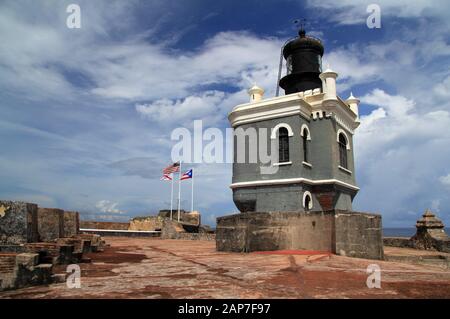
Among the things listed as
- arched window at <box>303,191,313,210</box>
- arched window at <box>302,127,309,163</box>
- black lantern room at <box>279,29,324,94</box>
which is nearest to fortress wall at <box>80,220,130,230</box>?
black lantern room at <box>279,29,324,94</box>

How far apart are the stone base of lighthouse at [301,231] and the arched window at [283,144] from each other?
440 cm

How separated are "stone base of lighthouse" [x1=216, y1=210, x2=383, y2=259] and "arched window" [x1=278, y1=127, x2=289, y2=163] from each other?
4396 millimetres

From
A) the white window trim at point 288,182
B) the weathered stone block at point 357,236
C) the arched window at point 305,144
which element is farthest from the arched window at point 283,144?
the weathered stone block at point 357,236

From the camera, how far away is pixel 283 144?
14523mm

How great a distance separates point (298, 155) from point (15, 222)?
34.1 feet

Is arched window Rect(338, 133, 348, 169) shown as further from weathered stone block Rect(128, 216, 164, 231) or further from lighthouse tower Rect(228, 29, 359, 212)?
weathered stone block Rect(128, 216, 164, 231)

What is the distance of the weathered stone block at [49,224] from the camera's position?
26.8 ft

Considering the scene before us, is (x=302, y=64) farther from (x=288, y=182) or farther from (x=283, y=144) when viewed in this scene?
(x=288, y=182)

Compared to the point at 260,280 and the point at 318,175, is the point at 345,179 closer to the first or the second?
the point at 318,175

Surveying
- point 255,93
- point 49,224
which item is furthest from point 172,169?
point 49,224

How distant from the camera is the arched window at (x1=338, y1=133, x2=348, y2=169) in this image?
51.2 feet
